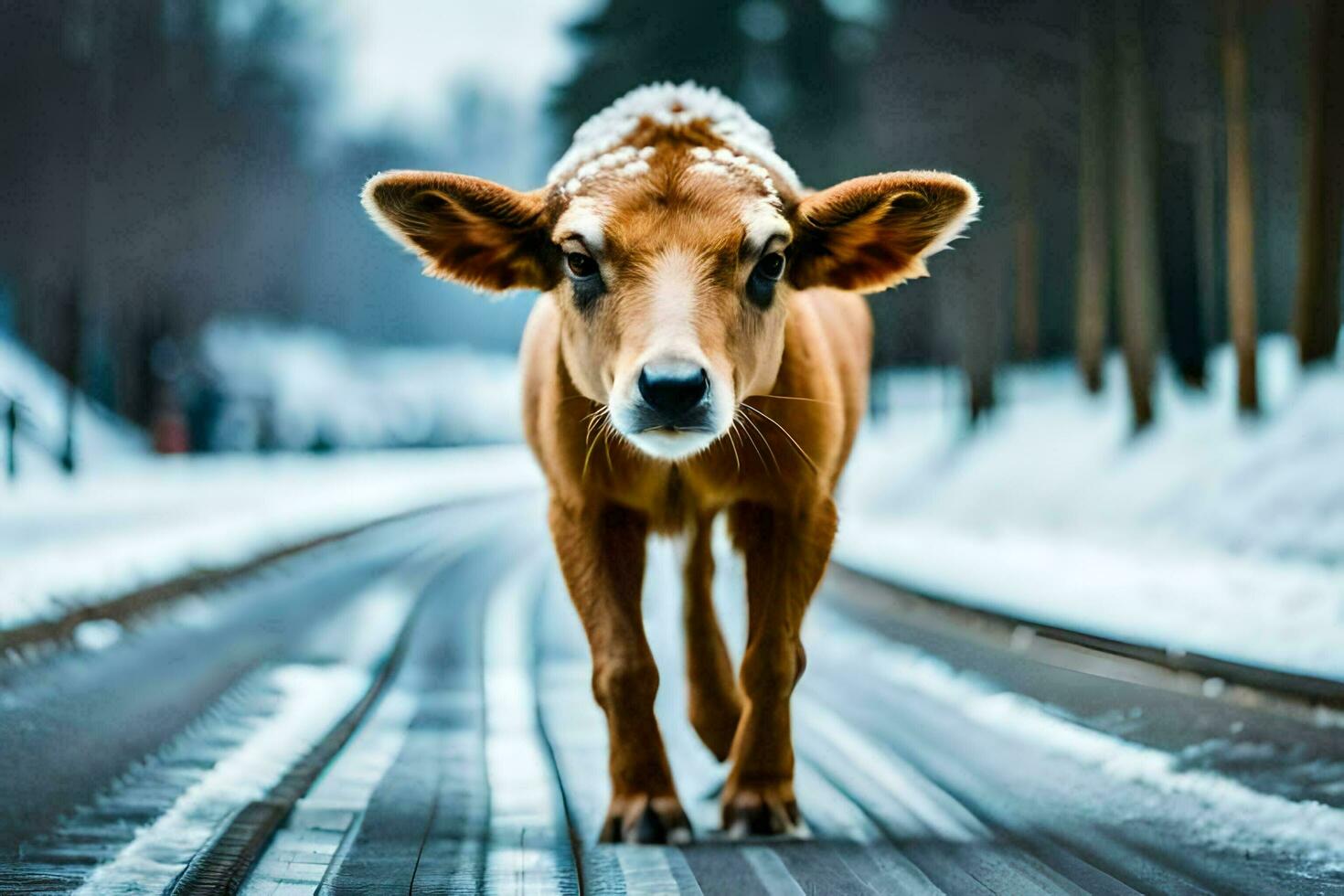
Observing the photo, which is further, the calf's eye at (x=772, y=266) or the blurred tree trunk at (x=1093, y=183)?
the blurred tree trunk at (x=1093, y=183)

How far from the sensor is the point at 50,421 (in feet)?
104

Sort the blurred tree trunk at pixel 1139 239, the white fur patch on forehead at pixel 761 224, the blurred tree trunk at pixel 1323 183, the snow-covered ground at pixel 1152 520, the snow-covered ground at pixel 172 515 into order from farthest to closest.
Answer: the blurred tree trunk at pixel 1139 239, the blurred tree trunk at pixel 1323 183, the snow-covered ground at pixel 172 515, the snow-covered ground at pixel 1152 520, the white fur patch on forehead at pixel 761 224

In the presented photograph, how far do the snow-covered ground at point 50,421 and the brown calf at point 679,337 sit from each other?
2232 cm

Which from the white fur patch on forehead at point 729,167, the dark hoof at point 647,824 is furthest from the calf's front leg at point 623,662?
the white fur patch on forehead at point 729,167

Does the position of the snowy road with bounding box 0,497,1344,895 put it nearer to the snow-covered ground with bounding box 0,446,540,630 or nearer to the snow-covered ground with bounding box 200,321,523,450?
the snow-covered ground with bounding box 0,446,540,630

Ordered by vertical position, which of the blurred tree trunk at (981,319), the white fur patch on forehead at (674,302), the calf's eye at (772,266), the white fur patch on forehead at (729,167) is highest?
the blurred tree trunk at (981,319)

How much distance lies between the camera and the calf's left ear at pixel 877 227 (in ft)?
15.1

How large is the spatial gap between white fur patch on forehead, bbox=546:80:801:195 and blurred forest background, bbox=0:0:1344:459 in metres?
10.1

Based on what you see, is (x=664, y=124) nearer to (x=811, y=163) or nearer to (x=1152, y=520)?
(x=1152, y=520)

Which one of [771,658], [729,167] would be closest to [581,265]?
[729,167]

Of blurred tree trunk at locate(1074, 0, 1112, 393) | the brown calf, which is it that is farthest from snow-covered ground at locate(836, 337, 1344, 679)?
the brown calf

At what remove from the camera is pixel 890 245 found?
4867 millimetres

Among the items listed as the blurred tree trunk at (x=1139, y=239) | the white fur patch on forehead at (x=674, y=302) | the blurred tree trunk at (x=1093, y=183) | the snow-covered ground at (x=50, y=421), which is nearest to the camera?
the white fur patch on forehead at (x=674, y=302)

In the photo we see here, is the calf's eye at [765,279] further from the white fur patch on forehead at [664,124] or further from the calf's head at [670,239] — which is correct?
the white fur patch on forehead at [664,124]
